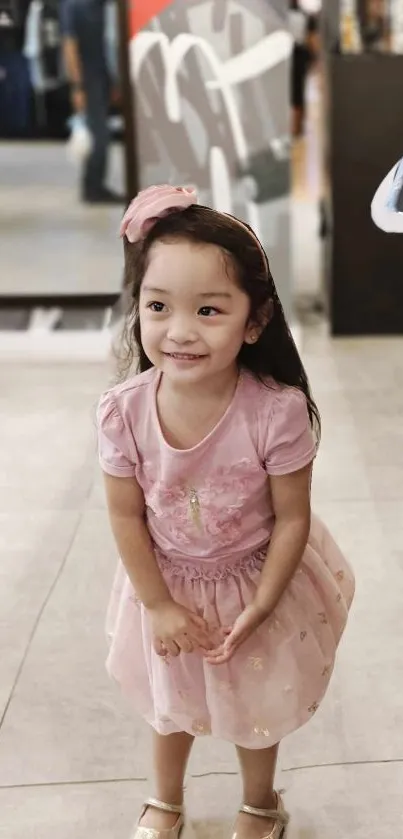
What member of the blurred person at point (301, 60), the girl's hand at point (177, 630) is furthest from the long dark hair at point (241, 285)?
the blurred person at point (301, 60)

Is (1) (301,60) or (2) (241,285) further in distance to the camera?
(1) (301,60)

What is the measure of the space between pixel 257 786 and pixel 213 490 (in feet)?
1.43

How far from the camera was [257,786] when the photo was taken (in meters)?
Result: 1.18

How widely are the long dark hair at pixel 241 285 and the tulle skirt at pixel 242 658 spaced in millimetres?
191

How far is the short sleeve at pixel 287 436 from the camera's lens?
0.97m

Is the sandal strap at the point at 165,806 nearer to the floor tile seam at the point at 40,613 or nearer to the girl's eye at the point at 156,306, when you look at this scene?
the floor tile seam at the point at 40,613

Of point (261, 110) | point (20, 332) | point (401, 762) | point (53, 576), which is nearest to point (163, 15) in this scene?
point (261, 110)

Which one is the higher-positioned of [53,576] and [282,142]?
[282,142]

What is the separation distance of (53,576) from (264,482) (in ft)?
3.04

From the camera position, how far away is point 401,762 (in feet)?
4.34

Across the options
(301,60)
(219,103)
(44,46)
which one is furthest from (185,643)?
(301,60)

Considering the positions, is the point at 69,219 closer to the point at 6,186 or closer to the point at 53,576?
the point at 6,186

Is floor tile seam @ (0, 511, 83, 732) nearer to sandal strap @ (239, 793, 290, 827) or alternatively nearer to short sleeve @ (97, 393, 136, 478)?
sandal strap @ (239, 793, 290, 827)

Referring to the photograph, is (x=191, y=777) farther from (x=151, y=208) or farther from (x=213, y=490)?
(x=151, y=208)
